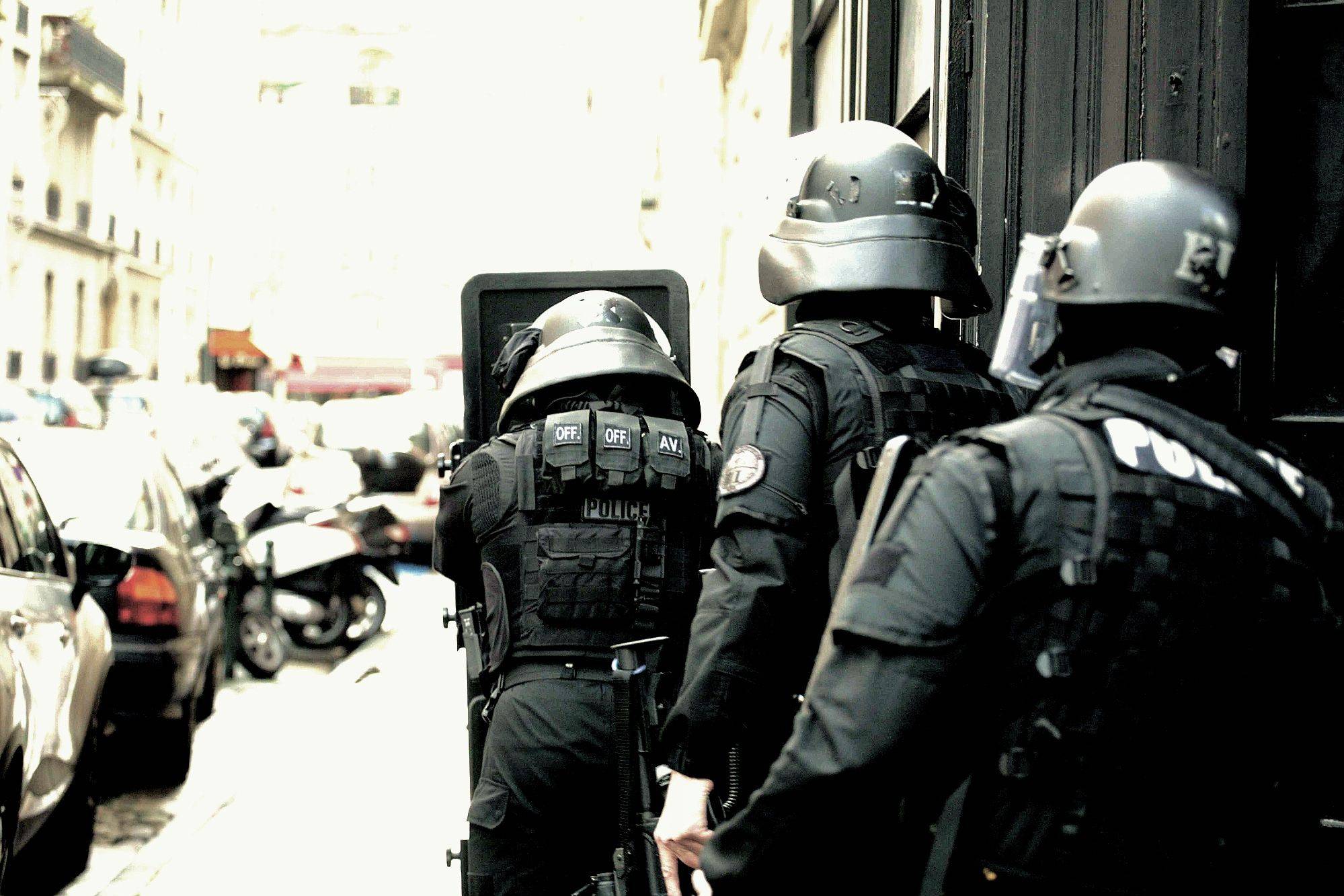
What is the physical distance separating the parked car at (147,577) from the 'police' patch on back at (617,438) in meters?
3.57

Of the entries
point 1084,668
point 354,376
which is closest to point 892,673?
point 1084,668

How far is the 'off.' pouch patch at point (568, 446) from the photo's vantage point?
3773mm

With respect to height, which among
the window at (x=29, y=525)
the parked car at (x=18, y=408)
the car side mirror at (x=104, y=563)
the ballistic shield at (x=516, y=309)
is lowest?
the car side mirror at (x=104, y=563)

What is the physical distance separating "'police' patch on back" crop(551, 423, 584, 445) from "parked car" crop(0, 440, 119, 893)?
1.76m

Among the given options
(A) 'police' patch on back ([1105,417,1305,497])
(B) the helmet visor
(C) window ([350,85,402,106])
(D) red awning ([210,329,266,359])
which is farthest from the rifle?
(C) window ([350,85,402,106])

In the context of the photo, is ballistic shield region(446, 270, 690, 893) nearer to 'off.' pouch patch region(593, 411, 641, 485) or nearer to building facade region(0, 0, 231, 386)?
'off.' pouch patch region(593, 411, 641, 485)

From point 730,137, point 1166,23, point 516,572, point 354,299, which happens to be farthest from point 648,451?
point 354,299

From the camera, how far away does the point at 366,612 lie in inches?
464

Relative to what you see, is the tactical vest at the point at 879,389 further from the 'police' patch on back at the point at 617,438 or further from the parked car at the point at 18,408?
the parked car at the point at 18,408

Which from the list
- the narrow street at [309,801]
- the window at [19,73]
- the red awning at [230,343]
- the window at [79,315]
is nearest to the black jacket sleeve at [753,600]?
the narrow street at [309,801]

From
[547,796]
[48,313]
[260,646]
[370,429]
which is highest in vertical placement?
[48,313]

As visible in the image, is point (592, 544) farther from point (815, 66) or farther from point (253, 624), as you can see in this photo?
point (253, 624)

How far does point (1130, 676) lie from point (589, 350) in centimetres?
239

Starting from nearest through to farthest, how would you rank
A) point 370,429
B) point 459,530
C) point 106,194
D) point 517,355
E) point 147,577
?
point 459,530
point 517,355
point 147,577
point 370,429
point 106,194
